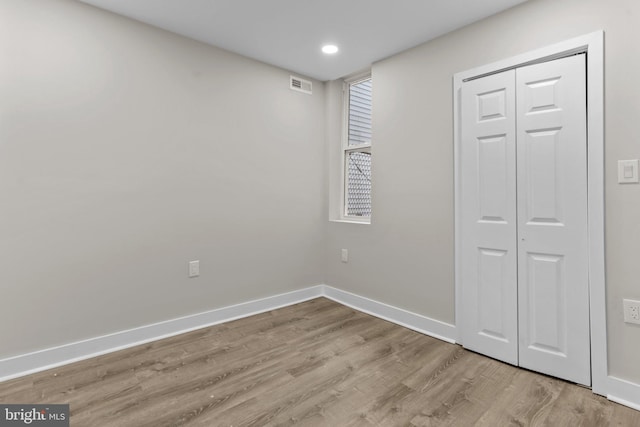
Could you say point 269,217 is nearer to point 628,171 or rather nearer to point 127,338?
point 127,338

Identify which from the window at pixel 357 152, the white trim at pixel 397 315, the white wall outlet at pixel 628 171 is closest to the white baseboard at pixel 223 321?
the white trim at pixel 397 315

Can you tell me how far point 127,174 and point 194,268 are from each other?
91 centimetres

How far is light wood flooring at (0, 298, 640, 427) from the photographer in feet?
5.30

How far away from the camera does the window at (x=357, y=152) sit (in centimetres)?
362

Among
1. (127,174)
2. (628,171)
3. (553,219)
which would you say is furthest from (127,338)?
(628,171)

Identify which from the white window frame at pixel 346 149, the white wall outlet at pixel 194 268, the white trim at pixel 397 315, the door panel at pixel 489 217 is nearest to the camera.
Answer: the door panel at pixel 489 217

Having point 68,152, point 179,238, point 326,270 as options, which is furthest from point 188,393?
point 326,270

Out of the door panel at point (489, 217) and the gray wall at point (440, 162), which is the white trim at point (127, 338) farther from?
the door panel at point (489, 217)

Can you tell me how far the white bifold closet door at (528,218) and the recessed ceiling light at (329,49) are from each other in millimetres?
1163


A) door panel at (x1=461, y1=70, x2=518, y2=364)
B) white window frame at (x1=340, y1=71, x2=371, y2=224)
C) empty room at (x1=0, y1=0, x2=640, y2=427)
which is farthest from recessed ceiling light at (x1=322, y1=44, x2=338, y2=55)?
door panel at (x1=461, y1=70, x2=518, y2=364)

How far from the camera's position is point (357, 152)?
3.63 m

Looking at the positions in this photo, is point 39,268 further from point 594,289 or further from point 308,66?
point 594,289

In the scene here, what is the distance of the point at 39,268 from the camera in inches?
80.8

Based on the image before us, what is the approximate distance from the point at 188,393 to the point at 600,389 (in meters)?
2.34
